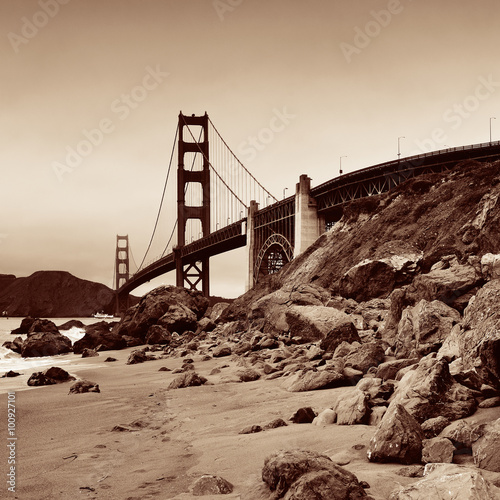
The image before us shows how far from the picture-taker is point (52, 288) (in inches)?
6033

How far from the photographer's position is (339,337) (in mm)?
10367

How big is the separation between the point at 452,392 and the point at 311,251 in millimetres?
27493

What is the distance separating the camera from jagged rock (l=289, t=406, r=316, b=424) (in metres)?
5.99

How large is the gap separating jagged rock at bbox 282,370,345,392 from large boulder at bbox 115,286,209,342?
1946 cm

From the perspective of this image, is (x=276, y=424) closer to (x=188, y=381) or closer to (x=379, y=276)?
(x=188, y=381)

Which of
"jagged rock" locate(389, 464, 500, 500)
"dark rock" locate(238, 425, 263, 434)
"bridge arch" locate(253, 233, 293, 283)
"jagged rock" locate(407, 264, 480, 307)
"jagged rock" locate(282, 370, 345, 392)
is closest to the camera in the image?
"jagged rock" locate(389, 464, 500, 500)

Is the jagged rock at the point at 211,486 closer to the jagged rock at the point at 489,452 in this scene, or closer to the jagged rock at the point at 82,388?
the jagged rock at the point at 489,452

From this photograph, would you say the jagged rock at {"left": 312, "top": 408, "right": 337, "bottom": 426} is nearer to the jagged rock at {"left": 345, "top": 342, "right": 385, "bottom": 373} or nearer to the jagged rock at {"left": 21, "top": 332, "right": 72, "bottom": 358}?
the jagged rock at {"left": 345, "top": 342, "right": 385, "bottom": 373}

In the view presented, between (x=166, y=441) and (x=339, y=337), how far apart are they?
4922mm

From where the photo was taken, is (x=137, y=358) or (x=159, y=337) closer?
(x=137, y=358)

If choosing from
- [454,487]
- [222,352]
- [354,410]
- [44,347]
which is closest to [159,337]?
[44,347]

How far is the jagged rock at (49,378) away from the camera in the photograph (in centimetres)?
1185

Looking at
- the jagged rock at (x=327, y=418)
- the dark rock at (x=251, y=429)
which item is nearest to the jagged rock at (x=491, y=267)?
the jagged rock at (x=327, y=418)

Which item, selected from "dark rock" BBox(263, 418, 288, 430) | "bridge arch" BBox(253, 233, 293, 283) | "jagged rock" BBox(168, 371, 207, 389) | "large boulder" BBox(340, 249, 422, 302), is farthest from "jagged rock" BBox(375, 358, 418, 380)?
"bridge arch" BBox(253, 233, 293, 283)
